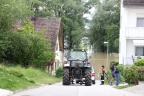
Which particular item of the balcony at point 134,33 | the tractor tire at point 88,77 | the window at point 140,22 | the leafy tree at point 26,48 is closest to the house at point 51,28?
the leafy tree at point 26,48

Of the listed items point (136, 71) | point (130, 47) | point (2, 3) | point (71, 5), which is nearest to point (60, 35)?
point (71, 5)

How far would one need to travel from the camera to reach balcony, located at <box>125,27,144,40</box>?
43.8m

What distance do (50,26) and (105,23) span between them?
478 inches

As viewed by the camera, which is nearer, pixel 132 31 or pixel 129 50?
pixel 132 31

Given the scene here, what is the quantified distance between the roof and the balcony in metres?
17.2

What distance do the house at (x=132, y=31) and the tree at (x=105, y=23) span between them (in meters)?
21.8

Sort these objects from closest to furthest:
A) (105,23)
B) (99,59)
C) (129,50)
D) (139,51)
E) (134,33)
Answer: (134,33) < (129,50) < (139,51) < (99,59) < (105,23)

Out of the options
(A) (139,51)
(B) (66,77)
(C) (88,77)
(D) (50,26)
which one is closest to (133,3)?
(A) (139,51)

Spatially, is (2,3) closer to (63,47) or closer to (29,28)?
(29,28)

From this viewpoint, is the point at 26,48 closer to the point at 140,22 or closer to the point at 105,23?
the point at 140,22

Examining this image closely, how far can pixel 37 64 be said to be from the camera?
49.2 m

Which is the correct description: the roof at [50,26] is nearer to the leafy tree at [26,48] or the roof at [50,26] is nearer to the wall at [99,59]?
the leafy tree at [26,48]

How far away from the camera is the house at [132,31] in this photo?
43.9 meters

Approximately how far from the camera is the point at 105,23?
6994 cm
